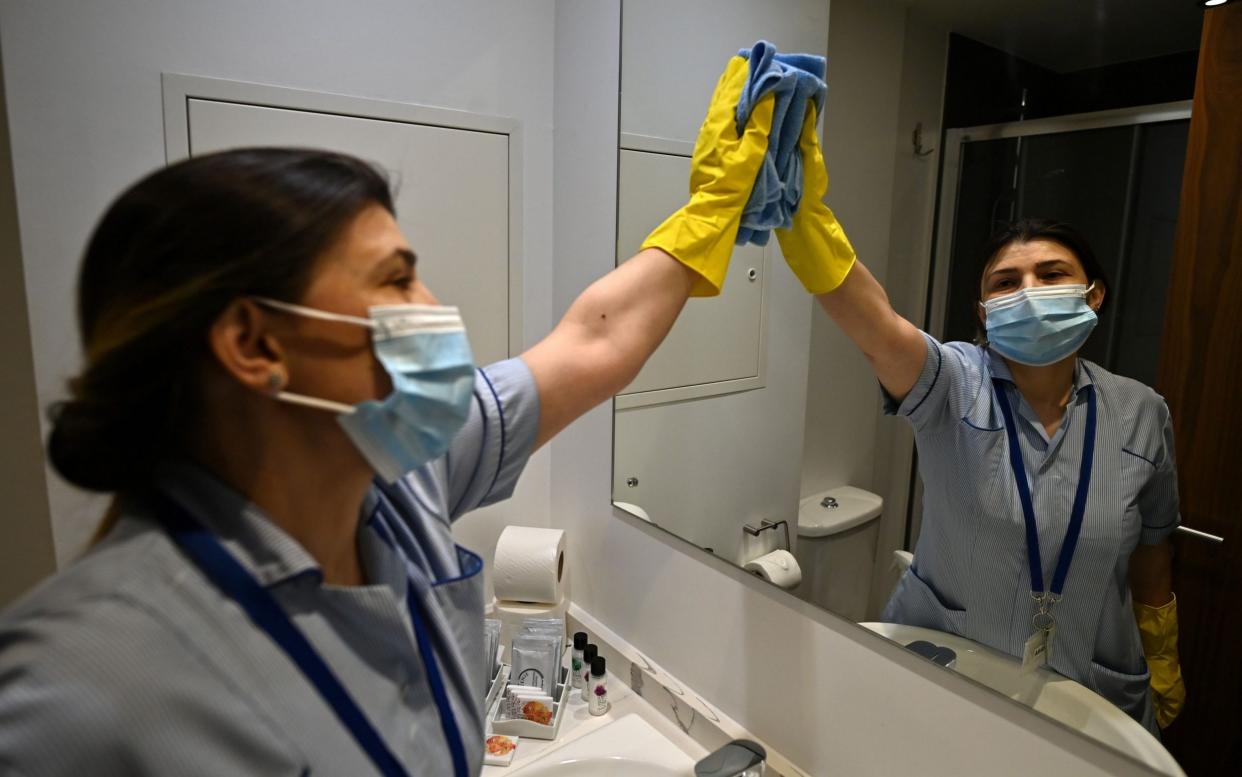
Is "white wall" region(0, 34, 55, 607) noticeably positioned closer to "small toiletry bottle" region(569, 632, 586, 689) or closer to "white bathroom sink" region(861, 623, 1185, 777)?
"small toiletry bottle" region(569, 632, 586, 689)

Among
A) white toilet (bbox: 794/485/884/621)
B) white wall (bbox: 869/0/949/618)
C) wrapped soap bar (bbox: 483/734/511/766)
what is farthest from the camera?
wrapped soap bar (bbox: 483/734/511/766)

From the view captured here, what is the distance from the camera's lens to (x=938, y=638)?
90cm

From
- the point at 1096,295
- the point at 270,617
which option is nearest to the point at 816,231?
the point at 1096,295

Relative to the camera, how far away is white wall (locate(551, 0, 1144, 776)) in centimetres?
86

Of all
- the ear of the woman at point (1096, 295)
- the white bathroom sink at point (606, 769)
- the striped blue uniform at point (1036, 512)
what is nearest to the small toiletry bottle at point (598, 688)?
the white bathroom sink at point (606, 769)

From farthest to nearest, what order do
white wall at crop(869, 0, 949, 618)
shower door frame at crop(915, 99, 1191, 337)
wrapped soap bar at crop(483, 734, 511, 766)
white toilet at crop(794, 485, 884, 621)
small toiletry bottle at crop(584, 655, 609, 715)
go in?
small toiletry bottle at crop(584, 655, 609, 715) → wrapped soap bar at crop(483, 734, 511, 766) → white toilet at crop(794, 485, 884, 621) → white wall at crop(869, 0, 949, 618) → shower door frame at crop(915, 99, 1191, 337)

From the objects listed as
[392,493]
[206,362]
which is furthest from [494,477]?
[206,362]

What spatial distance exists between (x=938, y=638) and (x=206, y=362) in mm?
870

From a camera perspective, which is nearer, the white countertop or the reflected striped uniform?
the reflected striped uniform

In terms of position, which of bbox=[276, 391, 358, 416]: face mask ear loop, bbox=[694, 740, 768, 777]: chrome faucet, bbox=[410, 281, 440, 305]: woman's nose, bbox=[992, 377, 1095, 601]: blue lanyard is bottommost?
bbox=[694, 740, 768, 777]: chrome faucet

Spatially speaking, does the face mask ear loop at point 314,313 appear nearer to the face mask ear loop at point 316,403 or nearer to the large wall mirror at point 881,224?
the face mask ear loop at point 316,403

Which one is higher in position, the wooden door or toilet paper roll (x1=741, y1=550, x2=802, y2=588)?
the wooden door

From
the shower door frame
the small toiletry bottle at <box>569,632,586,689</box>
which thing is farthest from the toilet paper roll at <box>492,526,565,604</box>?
the shower door frame

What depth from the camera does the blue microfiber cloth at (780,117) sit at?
2.84 feet
